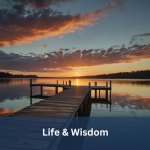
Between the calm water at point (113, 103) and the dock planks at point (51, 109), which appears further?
the calm water at point (113, 103)

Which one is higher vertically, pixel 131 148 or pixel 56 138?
pixel 56 138

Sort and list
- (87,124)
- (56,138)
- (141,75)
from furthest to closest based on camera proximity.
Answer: (141,75) < (87,124) < (56,138)

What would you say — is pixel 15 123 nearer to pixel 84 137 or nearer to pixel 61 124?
pixel 61 124

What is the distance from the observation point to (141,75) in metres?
149

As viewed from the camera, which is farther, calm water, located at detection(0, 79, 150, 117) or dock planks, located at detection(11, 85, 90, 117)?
calm water, located at detection(0, 79, 150, 117)

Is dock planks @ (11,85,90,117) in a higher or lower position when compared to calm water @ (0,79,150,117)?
higher

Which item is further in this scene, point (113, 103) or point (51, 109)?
point (113, 103)

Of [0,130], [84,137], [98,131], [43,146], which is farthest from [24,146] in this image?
[98,131]

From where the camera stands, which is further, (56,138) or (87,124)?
(87,124)

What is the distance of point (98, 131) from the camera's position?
8805 mm

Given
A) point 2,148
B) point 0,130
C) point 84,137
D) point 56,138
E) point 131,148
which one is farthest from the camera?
point 84,137

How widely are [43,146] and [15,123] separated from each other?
1935mm

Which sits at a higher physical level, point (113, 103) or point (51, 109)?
point (51, 109)

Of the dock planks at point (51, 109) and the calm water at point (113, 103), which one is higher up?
the dock planks at point (51, 109)
